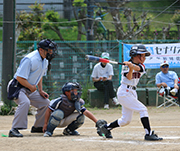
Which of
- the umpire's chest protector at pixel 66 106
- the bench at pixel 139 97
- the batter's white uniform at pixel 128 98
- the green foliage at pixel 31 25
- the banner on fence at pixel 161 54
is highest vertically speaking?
the green foliage at pixel 31 25

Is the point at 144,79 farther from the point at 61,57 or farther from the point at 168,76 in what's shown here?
the point at 61,57

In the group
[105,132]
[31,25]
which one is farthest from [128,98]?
[31,25]

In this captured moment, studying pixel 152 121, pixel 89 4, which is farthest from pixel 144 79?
pixel 89 4

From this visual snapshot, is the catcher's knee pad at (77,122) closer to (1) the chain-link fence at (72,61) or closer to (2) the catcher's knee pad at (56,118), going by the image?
(2) the catcher's knee pad at (56,118)

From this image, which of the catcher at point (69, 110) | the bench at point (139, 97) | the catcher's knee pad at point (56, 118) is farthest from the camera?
the bench at point (139, 97)

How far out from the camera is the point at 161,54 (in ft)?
37.7

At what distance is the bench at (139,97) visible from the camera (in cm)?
1116

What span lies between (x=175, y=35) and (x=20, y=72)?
19.7 meters

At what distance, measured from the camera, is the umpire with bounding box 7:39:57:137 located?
578 centimetres

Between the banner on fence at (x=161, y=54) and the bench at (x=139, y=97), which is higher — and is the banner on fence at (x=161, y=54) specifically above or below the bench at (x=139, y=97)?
above

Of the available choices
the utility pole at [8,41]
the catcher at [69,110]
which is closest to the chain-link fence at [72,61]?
the utility pole at [8,41]

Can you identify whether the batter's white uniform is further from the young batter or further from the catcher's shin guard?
the catcher's shin guard

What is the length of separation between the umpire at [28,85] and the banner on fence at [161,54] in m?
5.75

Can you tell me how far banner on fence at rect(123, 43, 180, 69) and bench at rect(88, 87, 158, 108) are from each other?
0.88 meters
